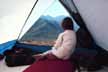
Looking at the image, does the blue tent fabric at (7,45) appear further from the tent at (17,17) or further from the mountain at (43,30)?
the mountain at (43,30)

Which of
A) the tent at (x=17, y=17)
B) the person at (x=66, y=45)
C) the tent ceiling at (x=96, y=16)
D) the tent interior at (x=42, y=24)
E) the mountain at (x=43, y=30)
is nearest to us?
the tent ceiling at (x=96, y=16)

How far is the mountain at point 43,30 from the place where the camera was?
3488 mm

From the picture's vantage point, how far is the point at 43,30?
3.56 meters

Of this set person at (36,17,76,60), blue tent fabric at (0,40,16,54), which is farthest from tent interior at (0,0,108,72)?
person at (36,17,76,60)

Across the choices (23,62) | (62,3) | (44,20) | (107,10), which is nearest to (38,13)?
(44,20)

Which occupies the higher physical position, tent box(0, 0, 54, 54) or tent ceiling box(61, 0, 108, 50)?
tent box(0, 0, 54, 54)

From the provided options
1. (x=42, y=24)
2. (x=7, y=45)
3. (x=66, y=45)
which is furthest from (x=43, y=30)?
(x=66, y=45)

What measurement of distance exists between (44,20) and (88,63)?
891 millimetres

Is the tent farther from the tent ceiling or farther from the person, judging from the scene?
the person

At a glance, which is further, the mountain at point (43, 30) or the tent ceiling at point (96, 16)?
the mountain at point (43, 30)

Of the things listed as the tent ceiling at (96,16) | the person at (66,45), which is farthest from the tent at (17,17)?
the person at (66,45)

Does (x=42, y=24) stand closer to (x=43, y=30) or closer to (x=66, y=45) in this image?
(x=43, y=30)

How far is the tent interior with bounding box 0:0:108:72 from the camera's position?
288cm

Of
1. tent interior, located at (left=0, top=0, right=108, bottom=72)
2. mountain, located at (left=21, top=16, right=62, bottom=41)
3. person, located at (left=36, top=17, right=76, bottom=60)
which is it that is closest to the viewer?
person, located at (left=36, top=17, right=76, bottom=60)
